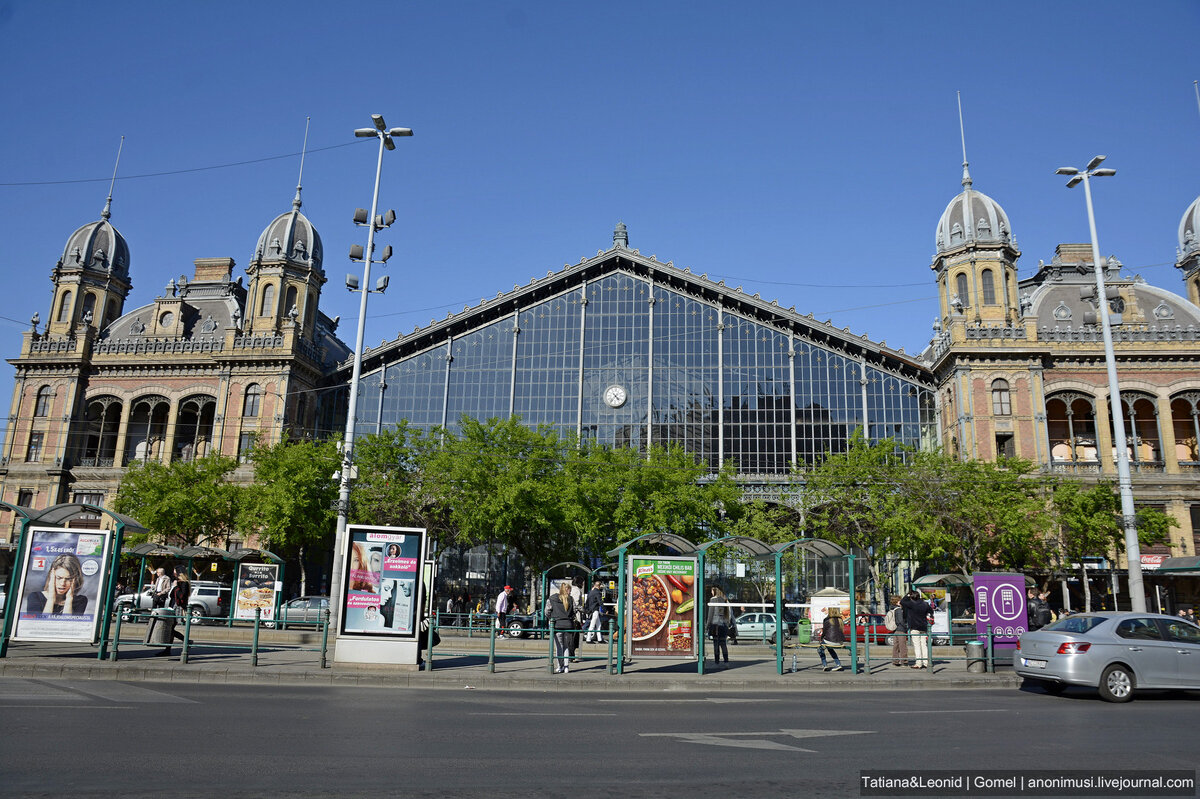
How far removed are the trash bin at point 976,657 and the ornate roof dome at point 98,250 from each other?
52.3 metres

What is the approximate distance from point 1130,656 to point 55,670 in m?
21.0

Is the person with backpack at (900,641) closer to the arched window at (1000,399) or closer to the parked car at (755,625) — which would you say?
the parked car at (755,625)

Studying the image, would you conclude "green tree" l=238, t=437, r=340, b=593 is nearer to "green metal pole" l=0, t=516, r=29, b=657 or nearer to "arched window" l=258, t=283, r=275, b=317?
"arched window" l=258, t=283, r=275, b=317

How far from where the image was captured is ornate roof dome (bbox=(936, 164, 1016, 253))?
4544 cm

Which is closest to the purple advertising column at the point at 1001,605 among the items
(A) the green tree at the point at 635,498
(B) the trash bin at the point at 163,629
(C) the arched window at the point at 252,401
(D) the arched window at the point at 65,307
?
(A) the green tree at the point at 635,498

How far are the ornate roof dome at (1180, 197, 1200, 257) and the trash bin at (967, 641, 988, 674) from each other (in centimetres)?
3876

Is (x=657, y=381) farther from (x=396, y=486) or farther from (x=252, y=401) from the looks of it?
(x=252, y=401)

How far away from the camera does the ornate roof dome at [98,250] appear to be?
5075cm

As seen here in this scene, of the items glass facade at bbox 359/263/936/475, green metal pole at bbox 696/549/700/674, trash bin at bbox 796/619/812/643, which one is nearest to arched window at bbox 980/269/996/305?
glass facade at bbox 359/263/936/475

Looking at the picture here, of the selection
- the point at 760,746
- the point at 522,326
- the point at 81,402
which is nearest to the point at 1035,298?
the point at 522,326

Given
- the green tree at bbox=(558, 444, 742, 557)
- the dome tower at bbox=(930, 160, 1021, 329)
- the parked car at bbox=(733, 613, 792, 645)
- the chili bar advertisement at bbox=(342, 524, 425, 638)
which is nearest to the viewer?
the chili bar advertisement at bbox=(342, 524, 425, 638)

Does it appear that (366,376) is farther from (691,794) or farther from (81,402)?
(691,794)

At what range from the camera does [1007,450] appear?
140ft

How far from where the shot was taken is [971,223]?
45.9 metres
